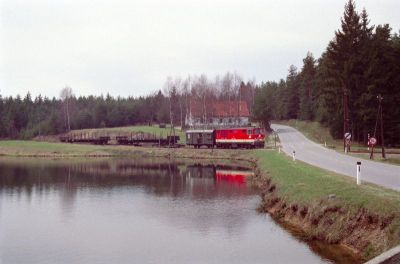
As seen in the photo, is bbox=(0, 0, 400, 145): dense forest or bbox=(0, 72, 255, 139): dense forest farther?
bbox=(0, 72, 255, 139): dense forest

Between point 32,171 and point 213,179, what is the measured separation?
19971mm

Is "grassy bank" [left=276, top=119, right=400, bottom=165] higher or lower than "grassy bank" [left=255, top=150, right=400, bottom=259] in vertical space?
higher

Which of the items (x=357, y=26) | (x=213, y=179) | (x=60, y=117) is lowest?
(x=213, y=179)

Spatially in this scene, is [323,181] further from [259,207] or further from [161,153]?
[161,153]

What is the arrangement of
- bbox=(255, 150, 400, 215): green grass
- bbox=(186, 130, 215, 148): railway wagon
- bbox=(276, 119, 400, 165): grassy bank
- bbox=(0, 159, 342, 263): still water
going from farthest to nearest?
bbox=(186, 130, 215, 148): railway wagon → bbox=(276, 119, 400, 165): grassy bank → bbox=(0, 159, 342, 263): still water → bbox=(255, 150, 400, 215): green grass

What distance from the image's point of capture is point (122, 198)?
3075cm

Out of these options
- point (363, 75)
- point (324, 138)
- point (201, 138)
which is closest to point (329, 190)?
point (363, 75)

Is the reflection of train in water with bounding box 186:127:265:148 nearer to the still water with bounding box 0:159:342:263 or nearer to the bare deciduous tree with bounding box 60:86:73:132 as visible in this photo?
the still water with bounding box 0:159:342:263

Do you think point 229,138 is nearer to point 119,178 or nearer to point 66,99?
point 119,178

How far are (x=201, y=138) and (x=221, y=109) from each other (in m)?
32.9

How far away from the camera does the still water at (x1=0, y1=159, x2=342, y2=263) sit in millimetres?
17297

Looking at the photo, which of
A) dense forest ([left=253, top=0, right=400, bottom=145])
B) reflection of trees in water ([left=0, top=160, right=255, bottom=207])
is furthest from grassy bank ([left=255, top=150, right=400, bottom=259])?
dense forest ([left=253, top=0, right=400, bottom=145])

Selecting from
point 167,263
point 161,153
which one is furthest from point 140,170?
point 167,263

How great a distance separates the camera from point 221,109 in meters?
101
